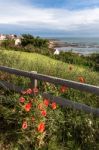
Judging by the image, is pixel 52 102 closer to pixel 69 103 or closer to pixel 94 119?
pixel 69 103

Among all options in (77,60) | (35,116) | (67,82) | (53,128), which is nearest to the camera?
(35,116)

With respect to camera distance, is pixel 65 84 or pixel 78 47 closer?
pixel 65 84

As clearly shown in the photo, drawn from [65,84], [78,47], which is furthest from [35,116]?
[78,47]

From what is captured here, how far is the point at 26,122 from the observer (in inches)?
289

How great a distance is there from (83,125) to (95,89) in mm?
807

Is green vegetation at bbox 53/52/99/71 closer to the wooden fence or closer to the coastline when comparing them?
the wooden fence

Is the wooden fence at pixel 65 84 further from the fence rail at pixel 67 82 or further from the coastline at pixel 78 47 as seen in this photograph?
the coastline at pixel 78 47

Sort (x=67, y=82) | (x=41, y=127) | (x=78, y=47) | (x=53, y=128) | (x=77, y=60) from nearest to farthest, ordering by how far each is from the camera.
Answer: (x=41, y=127) < (x=53, y=128) < (x=67, y=82) < (x=77, y=60) < (x=78, y=47)

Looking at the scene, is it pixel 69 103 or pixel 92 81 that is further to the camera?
pixel 92 81

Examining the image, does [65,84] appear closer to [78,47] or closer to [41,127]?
[41,127]

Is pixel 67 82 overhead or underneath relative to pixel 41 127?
overhead

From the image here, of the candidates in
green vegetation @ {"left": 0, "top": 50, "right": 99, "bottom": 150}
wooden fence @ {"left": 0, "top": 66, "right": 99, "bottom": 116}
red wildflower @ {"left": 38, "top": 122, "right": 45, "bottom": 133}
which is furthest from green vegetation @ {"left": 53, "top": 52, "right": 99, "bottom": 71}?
red wildflower @ {"left": 38, "top": 122, "right": 45, "bottom": 133}

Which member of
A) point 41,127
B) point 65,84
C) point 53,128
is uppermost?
point 65,84

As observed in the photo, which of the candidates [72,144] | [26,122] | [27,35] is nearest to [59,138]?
[72,144]
